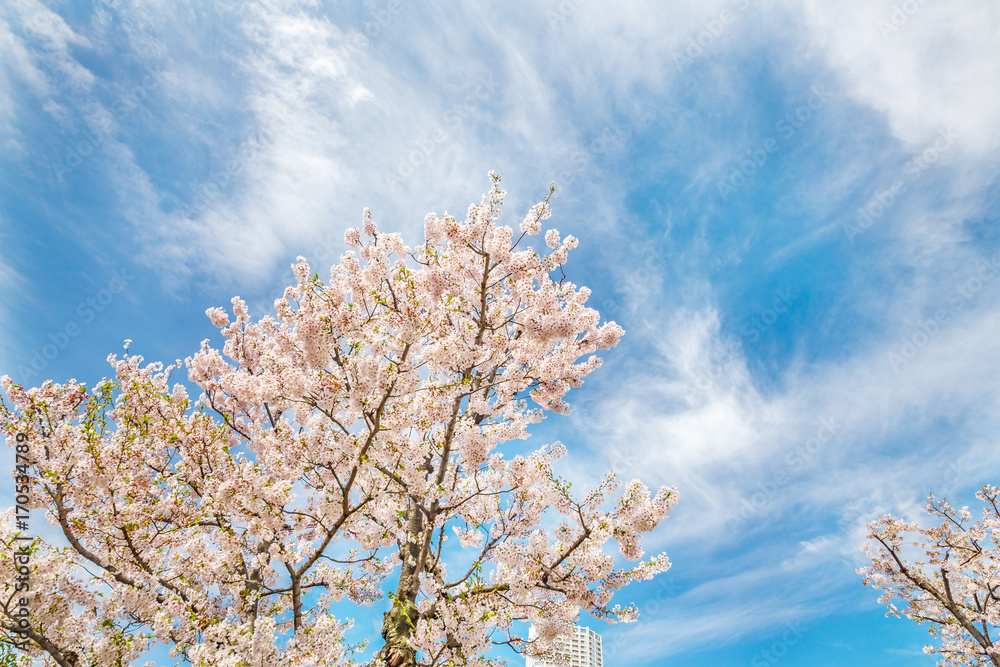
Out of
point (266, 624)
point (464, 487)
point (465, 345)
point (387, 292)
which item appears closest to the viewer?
point (266, 624)

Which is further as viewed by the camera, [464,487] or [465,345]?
[464,487]

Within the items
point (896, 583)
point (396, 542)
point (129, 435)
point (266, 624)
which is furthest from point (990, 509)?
point (129, 435)

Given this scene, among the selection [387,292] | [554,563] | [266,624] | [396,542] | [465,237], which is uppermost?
[465,237]

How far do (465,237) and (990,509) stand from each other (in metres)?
19.7

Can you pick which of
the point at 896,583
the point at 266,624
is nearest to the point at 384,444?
the point at 266,624

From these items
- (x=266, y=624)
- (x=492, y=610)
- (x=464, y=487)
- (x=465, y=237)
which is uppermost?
(x=465, y=237)

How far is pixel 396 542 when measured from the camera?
9430 mm

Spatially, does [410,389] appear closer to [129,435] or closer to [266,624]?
[266,624]

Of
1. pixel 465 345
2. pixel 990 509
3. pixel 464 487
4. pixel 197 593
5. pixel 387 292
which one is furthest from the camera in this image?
pixel 990 509

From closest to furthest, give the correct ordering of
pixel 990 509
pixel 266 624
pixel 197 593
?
pixel 266 624, pixel 197 593, pixel 990 509

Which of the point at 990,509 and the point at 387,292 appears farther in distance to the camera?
the point at 990,509

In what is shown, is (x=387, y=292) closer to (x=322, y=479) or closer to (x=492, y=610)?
(x=322, y=479)

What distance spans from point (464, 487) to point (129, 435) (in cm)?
537

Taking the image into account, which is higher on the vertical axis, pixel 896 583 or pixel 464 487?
pixel 896 583
